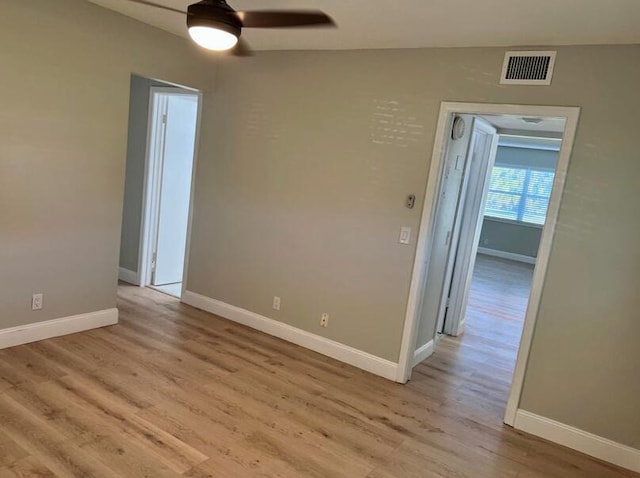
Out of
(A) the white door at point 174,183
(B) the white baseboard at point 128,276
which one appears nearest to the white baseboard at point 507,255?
(A) the white door at point 174,183

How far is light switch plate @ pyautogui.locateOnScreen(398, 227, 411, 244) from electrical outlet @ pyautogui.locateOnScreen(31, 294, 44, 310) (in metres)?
2.70

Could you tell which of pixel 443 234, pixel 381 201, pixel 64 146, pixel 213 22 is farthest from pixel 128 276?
pixel 213 22

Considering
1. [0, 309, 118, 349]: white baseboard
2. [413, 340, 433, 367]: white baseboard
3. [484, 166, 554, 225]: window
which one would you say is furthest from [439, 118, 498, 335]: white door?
[484, 166, 554, 225]: window

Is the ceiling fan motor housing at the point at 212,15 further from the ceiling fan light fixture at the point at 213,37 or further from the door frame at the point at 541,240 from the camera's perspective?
the door frame at the point at 541,240

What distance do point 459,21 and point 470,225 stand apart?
7.74 feet

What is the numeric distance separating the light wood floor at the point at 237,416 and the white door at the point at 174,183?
4.48 feet

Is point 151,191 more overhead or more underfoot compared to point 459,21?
more underfoot

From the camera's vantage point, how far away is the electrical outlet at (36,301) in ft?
11.0

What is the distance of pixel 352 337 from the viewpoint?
374 cm

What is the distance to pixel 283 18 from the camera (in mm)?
2291

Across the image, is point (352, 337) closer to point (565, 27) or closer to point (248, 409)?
point (248, 409)

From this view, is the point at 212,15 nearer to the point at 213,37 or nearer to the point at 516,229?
the point at 213,37

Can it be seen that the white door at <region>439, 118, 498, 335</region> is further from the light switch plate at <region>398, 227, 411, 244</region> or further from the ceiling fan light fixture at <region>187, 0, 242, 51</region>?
the ceiling fan light fixture at <region>187, 0, 242, 51</region>

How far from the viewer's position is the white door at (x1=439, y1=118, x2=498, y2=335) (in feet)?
14.7
